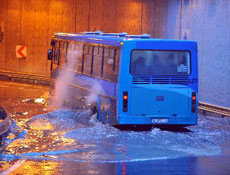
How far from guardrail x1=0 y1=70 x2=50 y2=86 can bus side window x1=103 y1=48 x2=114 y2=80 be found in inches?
601

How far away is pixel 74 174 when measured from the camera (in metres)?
10.2

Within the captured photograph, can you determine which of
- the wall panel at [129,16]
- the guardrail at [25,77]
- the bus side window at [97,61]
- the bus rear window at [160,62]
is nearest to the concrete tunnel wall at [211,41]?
the bus rear window at [160,62]

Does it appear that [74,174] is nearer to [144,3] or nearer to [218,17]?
[218,17]

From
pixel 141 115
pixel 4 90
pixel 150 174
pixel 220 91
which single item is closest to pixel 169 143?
pixel 141 115

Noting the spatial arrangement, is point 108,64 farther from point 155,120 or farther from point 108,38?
point 155,120

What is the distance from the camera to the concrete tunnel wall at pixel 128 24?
2084 centimetres

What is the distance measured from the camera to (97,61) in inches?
680

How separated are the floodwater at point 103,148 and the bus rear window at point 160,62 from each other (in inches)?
61.9

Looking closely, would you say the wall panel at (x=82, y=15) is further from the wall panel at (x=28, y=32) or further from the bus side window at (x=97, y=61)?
the bus side window at (x=97, y=61)

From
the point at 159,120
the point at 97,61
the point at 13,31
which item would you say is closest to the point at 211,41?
the point at 97,61

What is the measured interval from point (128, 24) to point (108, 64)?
14110mm

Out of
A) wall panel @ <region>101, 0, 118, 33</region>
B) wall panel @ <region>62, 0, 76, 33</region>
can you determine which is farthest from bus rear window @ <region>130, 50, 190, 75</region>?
wall panel @ <region>62, 0, 76, 33</region>

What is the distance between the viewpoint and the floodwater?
427 inches

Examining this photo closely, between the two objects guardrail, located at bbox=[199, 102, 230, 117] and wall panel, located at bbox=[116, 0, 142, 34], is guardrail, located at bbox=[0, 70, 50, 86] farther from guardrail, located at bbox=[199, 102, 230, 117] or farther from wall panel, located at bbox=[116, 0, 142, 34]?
guardrail, located at bbox=[199, 102, 230, 117]
